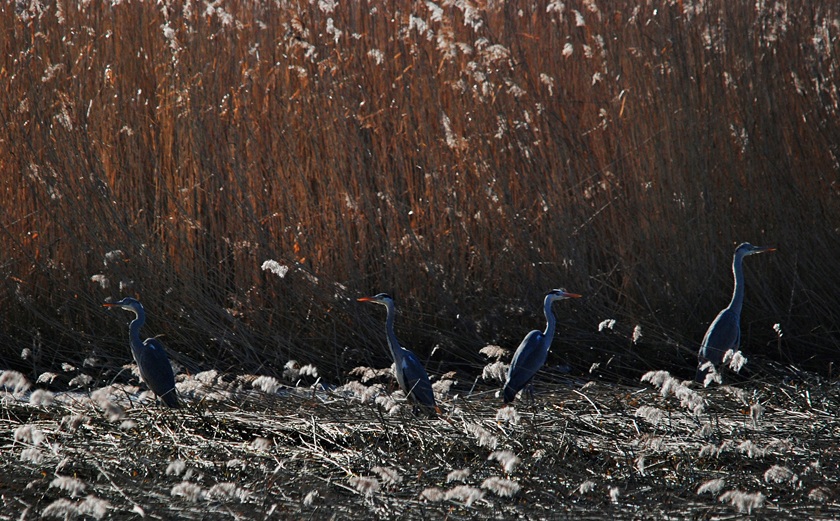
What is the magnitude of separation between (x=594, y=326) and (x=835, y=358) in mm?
988

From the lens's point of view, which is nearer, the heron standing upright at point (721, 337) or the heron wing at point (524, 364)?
the heron wing at point (524, 364)

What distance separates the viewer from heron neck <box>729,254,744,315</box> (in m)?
4.04

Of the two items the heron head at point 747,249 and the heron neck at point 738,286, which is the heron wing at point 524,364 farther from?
the heron head at point 747,249

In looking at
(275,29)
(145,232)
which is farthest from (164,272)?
(275,29)

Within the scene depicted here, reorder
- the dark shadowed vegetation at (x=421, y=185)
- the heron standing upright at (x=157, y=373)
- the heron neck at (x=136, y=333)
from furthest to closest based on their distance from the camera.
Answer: the dark shadowed vegetation at (x=421, y=185) → the heron neck at (x=136, y=333) → the heron standing upright at (x=157, y=373)

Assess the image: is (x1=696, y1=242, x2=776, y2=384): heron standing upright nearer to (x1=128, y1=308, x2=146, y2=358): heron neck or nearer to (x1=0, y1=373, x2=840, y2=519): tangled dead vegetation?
(x1=0, y1=373, x2=840, y2=519): tangled dead vegetation

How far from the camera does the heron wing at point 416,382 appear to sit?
145 inches

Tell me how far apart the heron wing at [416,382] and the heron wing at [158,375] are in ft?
2.68

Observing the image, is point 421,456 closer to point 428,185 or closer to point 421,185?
point 428,185

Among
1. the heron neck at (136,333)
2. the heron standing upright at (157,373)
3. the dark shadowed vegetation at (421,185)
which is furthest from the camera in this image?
the dark shadowed vegetation at (421,185)

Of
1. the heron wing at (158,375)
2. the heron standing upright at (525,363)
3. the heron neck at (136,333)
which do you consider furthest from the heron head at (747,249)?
the heron neck at (136,333)

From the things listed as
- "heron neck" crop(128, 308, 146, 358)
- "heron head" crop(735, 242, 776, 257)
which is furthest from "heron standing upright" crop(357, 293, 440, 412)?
"heron head" crop(735, 242, 776, 257)

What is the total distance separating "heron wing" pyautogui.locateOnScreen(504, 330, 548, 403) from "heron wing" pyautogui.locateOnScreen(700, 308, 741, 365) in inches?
24.5

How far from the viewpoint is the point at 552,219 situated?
4.44 meters
